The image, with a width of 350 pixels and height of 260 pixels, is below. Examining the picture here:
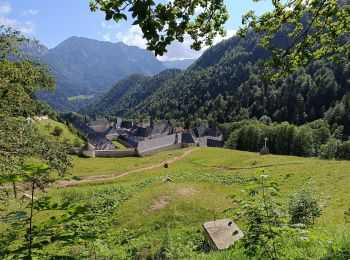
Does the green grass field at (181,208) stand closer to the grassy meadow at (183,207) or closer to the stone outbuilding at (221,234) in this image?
the grassy meadow at (183,207)

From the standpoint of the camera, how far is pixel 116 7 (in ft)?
17.0

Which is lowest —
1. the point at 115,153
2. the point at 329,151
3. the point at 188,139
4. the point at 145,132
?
the point at 115,153

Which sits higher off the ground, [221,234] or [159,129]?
[221,234]

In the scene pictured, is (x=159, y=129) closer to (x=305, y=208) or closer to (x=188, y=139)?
(x=188, y=139)

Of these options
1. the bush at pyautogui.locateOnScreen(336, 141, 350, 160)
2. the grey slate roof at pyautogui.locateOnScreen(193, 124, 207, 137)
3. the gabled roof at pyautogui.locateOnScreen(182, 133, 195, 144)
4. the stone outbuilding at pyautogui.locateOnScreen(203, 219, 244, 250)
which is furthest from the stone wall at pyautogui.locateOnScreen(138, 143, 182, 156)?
the stone outbuilding at pyautogui.locateOnScreen(203, 219, 244, 250)

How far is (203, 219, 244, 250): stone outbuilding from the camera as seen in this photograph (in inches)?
615

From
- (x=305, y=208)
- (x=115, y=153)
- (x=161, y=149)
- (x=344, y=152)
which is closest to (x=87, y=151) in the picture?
(x=115, y=153)

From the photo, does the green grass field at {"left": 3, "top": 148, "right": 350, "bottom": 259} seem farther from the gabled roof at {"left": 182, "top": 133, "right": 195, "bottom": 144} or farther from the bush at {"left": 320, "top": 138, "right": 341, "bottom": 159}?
the gabled roof at {"left": 182, "top": 133, "right": 195, "bottom": 144}

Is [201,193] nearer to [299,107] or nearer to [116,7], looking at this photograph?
[116,7]

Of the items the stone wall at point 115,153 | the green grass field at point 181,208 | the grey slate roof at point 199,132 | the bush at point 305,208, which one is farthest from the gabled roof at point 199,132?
the bush at point 305,208

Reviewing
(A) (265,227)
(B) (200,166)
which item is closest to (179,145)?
(B) (200,166)

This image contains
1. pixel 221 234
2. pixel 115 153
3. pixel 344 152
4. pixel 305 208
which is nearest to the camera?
pixel 221 234

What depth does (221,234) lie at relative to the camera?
54.6 ft

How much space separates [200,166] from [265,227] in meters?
57.0
